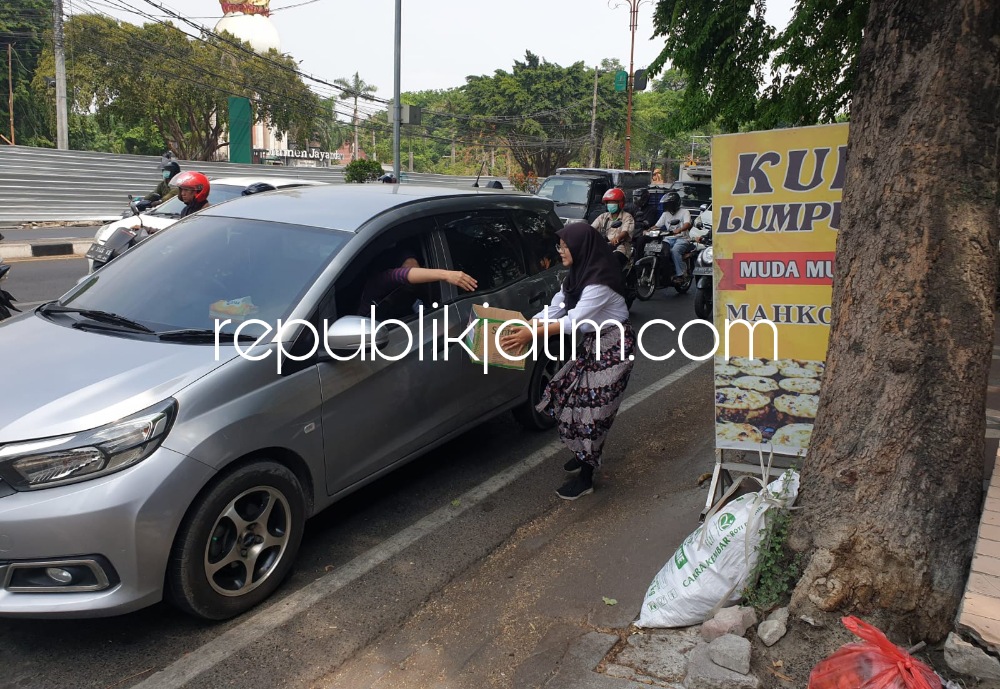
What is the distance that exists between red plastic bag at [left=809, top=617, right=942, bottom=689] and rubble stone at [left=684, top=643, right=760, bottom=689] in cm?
25

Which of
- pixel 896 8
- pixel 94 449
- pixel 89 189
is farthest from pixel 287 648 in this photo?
pixel 89 189

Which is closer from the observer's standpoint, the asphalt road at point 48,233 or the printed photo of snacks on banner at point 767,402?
the printed photo of snacks on banner at point 767,402

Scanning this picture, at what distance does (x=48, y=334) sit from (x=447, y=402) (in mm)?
2062

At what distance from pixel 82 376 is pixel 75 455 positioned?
0.45 meters

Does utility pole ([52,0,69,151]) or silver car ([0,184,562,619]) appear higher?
utility pole ([52,0,69,151])

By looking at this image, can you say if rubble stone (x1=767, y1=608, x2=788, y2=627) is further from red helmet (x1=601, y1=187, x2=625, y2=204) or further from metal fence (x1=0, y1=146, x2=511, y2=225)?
metal fence (x1=0, y1=146, x2=511, y2=225)

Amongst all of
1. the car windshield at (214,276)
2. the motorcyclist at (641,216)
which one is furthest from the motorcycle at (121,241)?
the motorcyclist at (641,216)

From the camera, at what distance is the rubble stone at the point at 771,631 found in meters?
2.88

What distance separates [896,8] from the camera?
9.62ft

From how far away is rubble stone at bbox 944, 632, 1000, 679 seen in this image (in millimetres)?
2494

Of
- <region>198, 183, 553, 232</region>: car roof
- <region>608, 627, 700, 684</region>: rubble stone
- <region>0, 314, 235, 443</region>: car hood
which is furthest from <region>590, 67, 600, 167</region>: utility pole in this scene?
<region>608, 627, 700, 684</region>: rubble stone

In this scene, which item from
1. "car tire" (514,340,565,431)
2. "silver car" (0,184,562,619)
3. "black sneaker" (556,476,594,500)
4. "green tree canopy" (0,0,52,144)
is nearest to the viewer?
"silver car" (0,184,562,619)

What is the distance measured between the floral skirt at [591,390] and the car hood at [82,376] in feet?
6.61

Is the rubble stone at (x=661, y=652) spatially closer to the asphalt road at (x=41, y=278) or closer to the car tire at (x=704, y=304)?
the car tire at (x=704, y=304)
